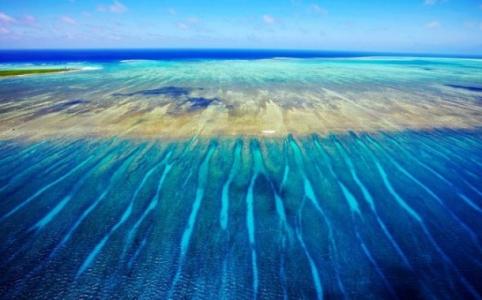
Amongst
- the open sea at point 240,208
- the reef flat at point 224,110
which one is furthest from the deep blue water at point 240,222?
the reef flat at point 224,110

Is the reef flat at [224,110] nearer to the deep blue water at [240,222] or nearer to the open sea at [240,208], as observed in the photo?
the open sea at [240,208]

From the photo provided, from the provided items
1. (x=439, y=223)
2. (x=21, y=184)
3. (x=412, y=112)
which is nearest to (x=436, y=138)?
(x=412, y=112)

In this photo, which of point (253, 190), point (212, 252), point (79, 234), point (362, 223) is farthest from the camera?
point (253, 190)

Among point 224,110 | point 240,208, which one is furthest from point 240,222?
point 224,110

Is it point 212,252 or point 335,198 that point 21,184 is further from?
point 335,198

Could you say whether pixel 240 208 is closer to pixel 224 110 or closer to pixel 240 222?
pixel 240 222

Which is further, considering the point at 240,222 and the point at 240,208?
the point at 240,208

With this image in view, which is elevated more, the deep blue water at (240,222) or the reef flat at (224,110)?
the reef flat at (224,110)

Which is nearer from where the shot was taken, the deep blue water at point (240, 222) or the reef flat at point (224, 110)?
the deep blue water at point (240, 222)
